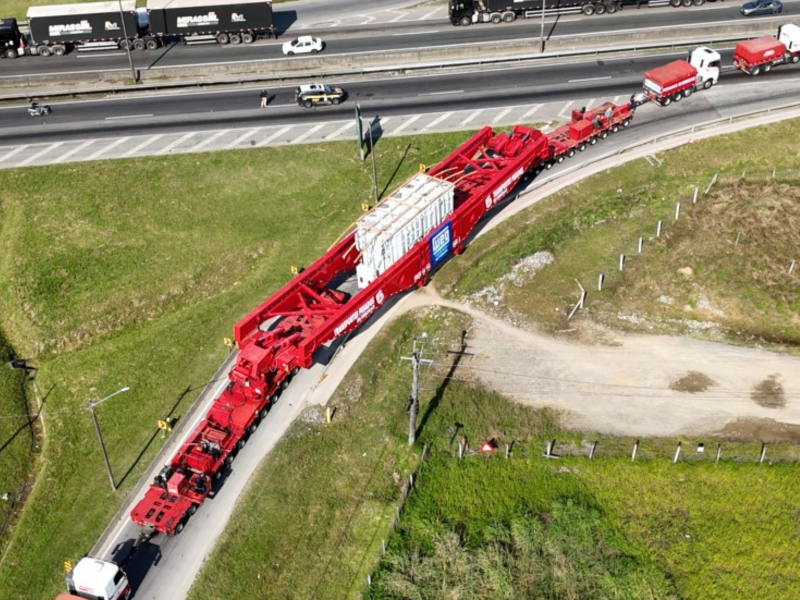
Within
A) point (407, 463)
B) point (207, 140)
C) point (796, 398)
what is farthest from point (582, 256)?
point (207, 140)

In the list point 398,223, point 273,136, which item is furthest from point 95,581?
point 273,136

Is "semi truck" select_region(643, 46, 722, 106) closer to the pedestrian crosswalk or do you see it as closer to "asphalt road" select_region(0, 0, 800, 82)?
the pedestrian crosswalk

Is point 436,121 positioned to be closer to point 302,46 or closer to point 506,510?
point 302,46

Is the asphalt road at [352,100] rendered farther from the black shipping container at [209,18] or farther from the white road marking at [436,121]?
the black shipping container at [209,18]

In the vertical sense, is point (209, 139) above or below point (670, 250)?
above

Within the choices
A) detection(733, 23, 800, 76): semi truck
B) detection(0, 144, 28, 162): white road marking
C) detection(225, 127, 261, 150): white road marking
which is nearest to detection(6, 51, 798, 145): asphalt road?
detection(733, 23, 800, 76): semi truck

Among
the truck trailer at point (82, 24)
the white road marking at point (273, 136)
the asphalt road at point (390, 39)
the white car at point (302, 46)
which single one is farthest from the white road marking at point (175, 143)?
the truck trailer at point (82, 24)
